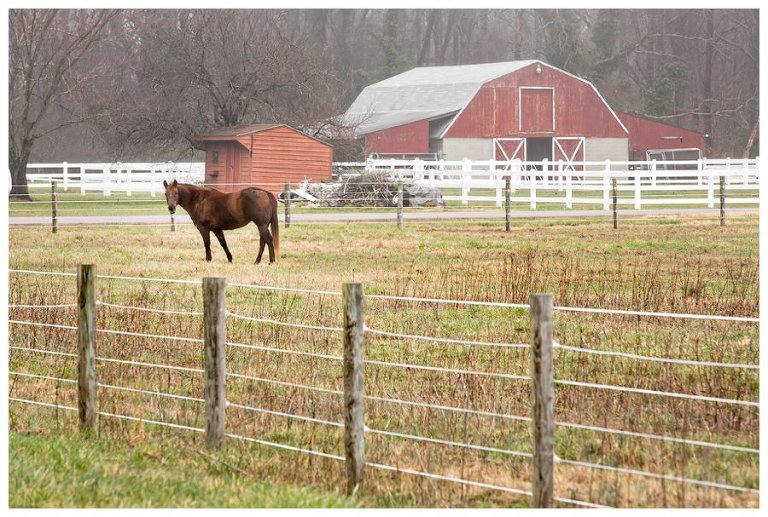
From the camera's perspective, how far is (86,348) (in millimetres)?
8141

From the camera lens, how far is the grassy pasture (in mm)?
6715

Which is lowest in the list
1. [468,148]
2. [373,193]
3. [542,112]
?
[373,193]

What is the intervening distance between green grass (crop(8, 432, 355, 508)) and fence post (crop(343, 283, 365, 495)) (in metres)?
0.25

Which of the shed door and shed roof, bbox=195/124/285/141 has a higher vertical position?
the shed door

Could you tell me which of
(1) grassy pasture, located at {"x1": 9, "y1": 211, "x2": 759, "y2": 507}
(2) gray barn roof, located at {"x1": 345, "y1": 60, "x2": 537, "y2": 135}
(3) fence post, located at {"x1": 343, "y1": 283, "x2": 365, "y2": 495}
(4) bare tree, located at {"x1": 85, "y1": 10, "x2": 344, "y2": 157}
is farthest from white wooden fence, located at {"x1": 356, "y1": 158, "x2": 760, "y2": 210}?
(3) fence post, located at {"x1": 343, "y1": 283, "x2": 365, "y2": 495}

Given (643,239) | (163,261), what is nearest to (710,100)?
(643,239)

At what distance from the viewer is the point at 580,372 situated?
974 centimetres

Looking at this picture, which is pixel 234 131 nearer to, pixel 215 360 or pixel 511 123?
pixel 511 123

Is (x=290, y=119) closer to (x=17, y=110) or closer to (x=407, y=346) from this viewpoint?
(x=17, y=110)

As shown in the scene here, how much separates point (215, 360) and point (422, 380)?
2.46 meters

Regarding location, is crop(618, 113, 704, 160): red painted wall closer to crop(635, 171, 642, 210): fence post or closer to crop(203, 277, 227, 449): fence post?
crop(635, 171, 642, 210): fence post

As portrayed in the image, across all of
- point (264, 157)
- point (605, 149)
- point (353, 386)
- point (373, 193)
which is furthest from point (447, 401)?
point (605, 149)

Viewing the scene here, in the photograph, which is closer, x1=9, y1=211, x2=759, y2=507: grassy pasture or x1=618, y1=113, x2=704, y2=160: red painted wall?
x1=9, y1=211, x2=759, y2=507: grassy pasture

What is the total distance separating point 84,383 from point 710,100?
65814mm
